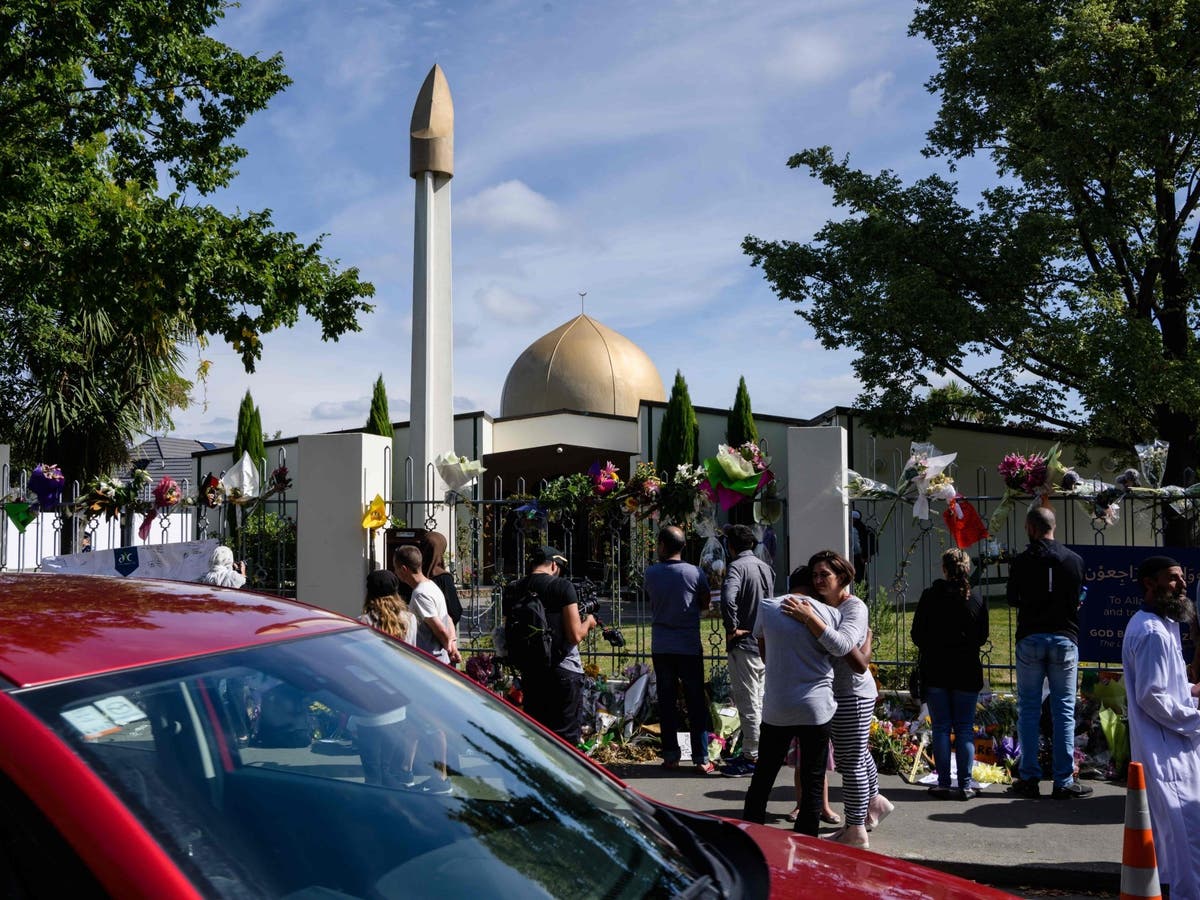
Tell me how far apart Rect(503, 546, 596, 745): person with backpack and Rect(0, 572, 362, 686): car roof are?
441cm

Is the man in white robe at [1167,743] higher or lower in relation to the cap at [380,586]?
lower

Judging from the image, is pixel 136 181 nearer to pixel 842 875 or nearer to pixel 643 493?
pixel 643 493

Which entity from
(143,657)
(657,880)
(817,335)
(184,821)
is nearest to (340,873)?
(184,821)

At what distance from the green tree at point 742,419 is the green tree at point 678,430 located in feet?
3.24

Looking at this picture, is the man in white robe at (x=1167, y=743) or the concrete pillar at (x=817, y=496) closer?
the man in white robe at (x=1167, y=743)

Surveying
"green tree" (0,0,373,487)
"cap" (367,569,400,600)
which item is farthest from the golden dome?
"cap" (367,569,400,600)

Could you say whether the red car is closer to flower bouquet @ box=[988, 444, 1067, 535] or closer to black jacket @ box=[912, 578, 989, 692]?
black jacket @ box=[912, 578, 989, 692]

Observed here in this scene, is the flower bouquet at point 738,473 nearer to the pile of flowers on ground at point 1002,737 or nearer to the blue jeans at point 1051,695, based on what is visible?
the pile of flowers on ground at point 1002,737

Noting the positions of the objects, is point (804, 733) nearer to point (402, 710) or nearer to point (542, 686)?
point (542, 686)

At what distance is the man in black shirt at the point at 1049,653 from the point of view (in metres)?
7.44

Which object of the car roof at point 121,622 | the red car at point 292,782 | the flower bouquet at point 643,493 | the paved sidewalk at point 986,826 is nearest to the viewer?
the red car at point 292,782

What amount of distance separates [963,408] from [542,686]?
16.5 metres

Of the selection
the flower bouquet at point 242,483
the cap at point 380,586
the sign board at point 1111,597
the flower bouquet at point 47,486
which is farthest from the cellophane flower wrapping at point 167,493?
the sign board at point 1111,597

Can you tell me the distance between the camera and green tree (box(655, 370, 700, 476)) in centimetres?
2672
